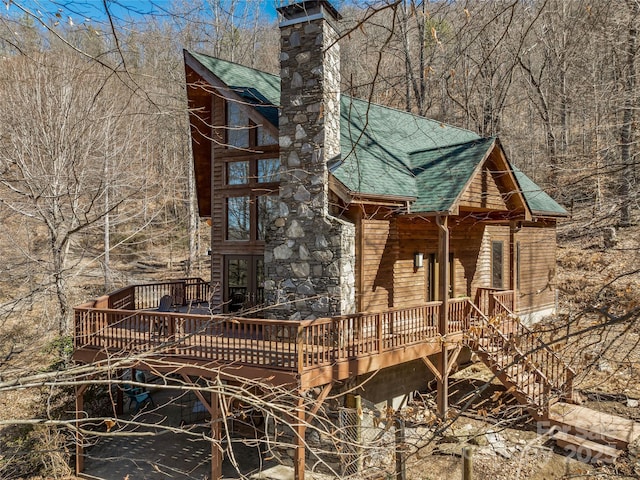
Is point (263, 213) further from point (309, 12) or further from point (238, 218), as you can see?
point (309, 12)

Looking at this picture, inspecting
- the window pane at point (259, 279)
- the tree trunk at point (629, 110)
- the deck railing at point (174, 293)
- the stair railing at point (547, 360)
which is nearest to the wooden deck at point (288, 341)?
the deck railing at point (174, 293)

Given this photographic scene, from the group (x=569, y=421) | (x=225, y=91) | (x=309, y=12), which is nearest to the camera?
(x=569, y=421)

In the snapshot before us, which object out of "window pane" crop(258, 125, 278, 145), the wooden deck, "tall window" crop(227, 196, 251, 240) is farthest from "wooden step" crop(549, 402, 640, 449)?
"window pane" crop(258, 125, 278, 145)

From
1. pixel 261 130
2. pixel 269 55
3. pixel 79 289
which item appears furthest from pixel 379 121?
pixel 269 55

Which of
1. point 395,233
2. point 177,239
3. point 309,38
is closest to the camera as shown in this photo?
point 309,38

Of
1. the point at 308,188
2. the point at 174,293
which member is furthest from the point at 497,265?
the point at 174,293

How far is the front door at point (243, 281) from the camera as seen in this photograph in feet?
40.6

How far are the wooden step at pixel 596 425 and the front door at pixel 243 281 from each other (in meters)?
7.33

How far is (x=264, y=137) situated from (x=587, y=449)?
390 inches

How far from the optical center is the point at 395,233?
11.9m

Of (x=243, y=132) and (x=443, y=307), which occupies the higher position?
(x=243, y=132)

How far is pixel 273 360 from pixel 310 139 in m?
4.80

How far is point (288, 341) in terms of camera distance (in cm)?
1000

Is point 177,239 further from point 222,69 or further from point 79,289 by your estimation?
point 222,69
